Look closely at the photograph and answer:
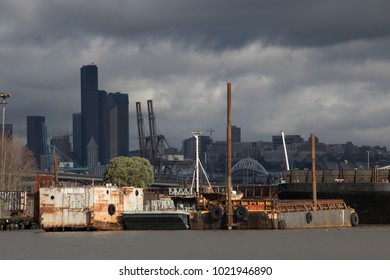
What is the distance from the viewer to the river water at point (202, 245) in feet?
251

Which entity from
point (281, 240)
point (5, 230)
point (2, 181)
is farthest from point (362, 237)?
point (2, 181)

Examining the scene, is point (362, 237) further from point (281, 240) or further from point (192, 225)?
point (192, 225)

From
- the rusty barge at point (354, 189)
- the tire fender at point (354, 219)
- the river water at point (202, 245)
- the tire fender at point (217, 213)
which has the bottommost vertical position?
the river water at point (202, 245)

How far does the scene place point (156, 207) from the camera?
365 feet

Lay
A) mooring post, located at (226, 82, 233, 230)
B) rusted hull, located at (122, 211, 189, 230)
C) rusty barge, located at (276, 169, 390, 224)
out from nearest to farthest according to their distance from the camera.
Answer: mooring post, located at (226, 82, 233, 230)
rusted hull, located at (122, 211, 189, 230)
rusty barge, located at (276, 169, 390, 224)

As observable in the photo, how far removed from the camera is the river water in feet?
251

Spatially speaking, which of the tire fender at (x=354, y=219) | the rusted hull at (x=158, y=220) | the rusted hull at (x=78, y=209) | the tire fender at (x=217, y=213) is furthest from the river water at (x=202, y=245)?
the tire fender at (x=354, y=219)

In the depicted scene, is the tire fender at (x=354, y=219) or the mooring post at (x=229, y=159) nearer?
the mooring post at (x=229, y=159)

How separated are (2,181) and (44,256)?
325 ft

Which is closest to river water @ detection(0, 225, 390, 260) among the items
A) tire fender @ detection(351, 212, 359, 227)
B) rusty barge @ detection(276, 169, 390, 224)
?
tire fender @ detection(351, 212, 359, 227)

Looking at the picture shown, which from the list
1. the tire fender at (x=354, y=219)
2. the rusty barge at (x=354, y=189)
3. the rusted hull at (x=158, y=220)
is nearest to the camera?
the rusted hull at (x=158, y=220)

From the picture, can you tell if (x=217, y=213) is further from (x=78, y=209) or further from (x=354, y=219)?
(x=354, y=219)

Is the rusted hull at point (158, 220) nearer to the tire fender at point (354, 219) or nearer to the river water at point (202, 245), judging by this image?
the river water at point (202, 245)

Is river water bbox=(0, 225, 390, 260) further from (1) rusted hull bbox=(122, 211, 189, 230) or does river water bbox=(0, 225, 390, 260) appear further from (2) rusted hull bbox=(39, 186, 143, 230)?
(2) rusted hull bbox=(39, 186, 143, 230)
